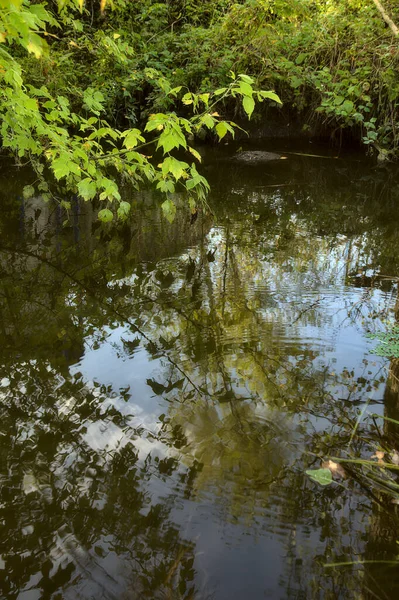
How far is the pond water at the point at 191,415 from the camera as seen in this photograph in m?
1.55

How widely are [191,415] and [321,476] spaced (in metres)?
0.65

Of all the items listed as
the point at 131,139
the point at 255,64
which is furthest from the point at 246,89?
the point at 255,64

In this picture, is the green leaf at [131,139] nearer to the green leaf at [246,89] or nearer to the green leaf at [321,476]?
the green leaf at [246,89]

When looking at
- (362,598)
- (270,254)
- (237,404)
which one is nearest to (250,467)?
(237,404)

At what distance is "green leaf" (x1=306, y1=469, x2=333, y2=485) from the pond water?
37 millimetres

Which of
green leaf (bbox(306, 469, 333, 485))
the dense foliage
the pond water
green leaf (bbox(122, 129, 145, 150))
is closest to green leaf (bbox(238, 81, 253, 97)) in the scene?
green leaf (bbox(122, 129, 145, 150))

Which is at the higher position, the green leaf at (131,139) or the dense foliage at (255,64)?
the dense foliage at (255,64)

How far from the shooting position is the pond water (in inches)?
61.0

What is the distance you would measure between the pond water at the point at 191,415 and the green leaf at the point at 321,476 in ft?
0.12

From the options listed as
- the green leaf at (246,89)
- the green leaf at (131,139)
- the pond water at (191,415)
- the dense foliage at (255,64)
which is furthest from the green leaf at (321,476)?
the dense foliage at (255,64)

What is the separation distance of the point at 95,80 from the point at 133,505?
28.9 feet

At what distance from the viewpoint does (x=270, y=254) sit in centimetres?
429

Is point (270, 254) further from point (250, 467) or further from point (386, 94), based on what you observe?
point (386, 94)

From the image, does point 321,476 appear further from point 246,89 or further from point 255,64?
point 255,64
